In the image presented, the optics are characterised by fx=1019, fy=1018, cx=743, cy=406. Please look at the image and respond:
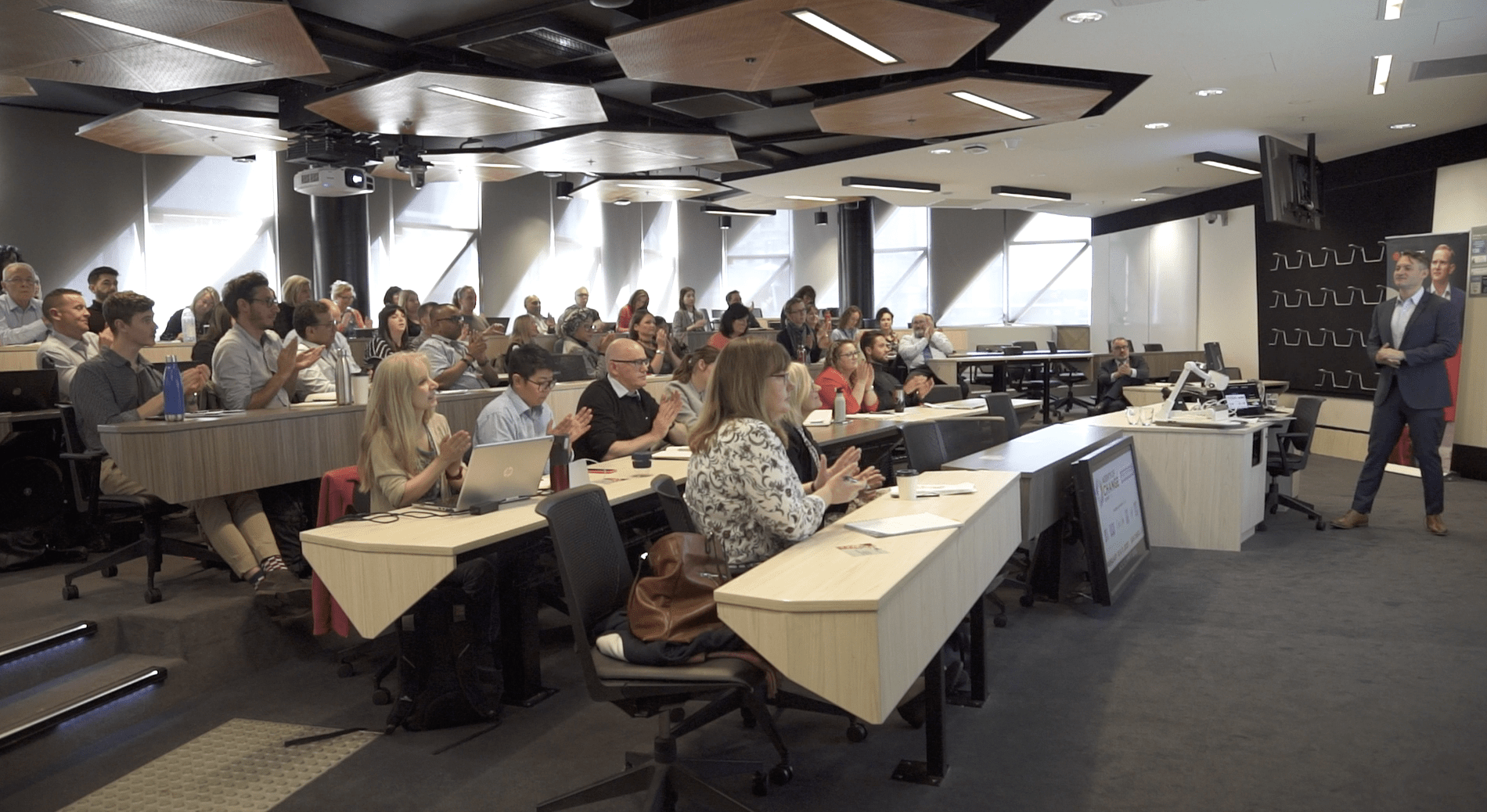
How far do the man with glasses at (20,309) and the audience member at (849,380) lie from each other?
523cm

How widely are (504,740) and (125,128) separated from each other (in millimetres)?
8672

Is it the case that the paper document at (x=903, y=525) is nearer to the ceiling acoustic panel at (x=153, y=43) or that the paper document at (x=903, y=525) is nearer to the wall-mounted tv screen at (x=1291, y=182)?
the ceiling acoustic panel at (x=153, y=43)

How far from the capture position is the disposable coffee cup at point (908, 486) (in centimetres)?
358

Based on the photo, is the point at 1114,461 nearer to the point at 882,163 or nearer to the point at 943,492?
the point at 943,492

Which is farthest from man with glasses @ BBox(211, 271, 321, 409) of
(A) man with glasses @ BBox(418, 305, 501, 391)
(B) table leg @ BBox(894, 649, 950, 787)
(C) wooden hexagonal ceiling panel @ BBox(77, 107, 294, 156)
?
(C) wooden hexagonal ceiling panel @ BBox(77, 107, 294, 156)

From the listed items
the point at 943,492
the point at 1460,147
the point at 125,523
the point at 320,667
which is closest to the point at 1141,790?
the point at 943,492

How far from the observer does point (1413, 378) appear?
20.5 feet

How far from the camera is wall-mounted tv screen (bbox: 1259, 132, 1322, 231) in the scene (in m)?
9.21

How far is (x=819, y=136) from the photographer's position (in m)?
11.9

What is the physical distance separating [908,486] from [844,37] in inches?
162

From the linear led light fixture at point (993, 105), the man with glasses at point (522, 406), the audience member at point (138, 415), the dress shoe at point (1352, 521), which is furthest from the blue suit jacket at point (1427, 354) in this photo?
the audience member at point (138, 415)

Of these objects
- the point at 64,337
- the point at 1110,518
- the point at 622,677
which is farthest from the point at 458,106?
the point at 622,677

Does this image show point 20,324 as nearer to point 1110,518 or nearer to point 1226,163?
point 1110,518

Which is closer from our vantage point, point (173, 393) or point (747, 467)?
point (747, 467)
